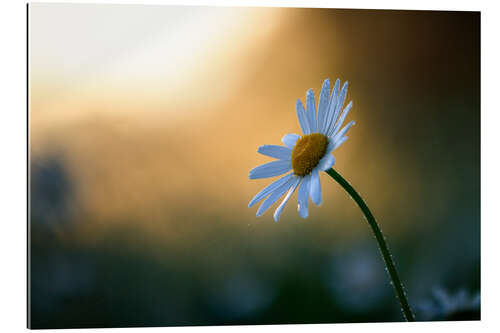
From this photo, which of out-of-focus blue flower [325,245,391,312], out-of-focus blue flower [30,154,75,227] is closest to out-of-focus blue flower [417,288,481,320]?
out-of-focus blue flower [325,245,391,312]

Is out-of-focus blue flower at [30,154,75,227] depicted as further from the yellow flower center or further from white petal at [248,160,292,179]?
the yellow flower center

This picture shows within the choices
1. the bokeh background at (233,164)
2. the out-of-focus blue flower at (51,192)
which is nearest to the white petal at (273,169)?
the bokeh background at (233,164)

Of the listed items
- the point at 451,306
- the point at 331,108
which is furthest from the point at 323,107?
the point at 451,306

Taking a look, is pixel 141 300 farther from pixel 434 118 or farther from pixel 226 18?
pixel 434 118

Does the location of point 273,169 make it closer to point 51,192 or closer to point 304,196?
point 304,196

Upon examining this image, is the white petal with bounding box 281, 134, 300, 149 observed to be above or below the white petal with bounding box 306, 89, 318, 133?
below
